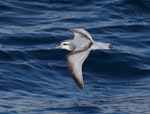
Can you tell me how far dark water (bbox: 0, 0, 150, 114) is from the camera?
49.5 ft

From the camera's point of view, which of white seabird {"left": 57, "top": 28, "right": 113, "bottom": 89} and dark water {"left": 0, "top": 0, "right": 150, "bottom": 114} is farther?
dark water {"left": 0, "top": 0, "right": 150, "bottom": 114}

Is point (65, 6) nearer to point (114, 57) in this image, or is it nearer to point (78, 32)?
point (114, 57)

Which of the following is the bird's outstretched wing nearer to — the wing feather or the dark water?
the wing feather

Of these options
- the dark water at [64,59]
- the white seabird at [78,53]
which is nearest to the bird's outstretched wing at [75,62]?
the white seabird at [78,53]

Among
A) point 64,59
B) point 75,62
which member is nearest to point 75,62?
point 75,62

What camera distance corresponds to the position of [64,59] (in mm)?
17594

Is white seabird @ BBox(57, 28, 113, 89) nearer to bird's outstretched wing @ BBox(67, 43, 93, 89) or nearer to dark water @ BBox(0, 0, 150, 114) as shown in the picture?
bird's outstretched wing @ BBox(67, 43, 93, 89)

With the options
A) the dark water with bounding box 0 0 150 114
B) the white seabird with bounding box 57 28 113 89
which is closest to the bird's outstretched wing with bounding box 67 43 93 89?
the white seabird with bounding box 57 28 113 89

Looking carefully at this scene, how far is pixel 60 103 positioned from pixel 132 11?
22.9 feet

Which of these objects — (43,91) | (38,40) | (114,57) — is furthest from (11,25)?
(43,91)

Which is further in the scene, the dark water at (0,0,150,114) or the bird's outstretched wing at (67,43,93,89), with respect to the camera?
the dark water at (0,0,150,114)

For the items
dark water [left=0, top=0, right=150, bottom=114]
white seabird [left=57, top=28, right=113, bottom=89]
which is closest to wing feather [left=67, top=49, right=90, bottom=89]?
white seabird [left=57, top=28, right=113, bottom=89]

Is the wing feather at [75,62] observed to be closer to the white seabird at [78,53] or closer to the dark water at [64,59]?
the white seabird at [78,53]

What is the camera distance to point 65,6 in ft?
71.2
